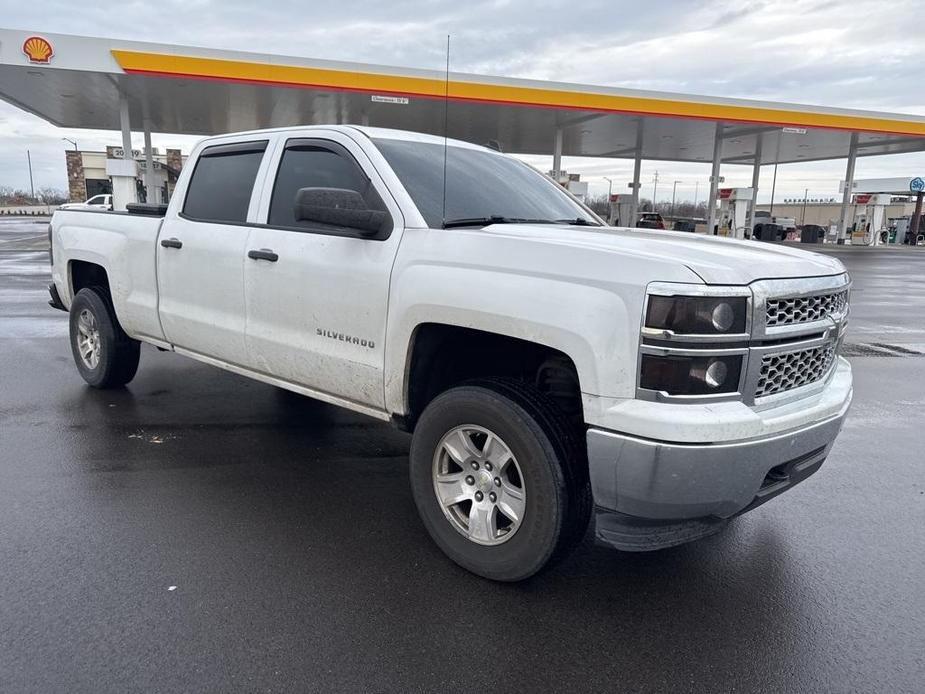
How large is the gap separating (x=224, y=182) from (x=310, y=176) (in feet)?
3.15

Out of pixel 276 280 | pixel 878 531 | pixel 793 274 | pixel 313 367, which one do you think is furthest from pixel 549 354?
pixel 878 531

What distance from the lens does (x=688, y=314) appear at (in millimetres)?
2559

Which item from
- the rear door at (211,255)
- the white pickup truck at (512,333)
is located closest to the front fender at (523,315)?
the white pickup truck at (512,333)

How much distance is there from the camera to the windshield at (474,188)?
373cm

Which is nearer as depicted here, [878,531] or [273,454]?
[878,531]

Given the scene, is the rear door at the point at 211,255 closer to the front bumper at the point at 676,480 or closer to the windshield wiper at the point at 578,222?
the windshield wiper at the point at 578,222

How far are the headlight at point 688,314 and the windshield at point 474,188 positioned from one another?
4.32 ft

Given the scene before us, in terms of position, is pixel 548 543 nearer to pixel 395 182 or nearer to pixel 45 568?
pixel 395 182

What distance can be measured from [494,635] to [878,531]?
8.02 ft

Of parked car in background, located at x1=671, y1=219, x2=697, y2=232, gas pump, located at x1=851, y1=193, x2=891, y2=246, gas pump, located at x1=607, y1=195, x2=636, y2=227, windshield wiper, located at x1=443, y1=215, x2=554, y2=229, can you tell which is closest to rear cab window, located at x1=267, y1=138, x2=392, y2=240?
windshield wiper, located at x1=443, y1=215, x2=554, y2=229

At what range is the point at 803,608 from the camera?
3.10 m

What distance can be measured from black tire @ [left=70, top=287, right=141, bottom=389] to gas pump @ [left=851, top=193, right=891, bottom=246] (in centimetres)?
5141

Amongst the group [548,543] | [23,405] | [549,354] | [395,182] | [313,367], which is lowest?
[23,405]

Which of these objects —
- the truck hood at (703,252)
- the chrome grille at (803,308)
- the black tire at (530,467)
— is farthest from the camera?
the black tire at (530,467)
